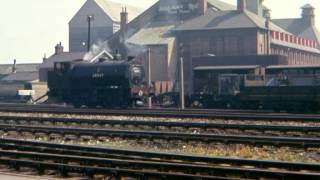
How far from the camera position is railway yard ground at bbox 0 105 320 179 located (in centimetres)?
1059

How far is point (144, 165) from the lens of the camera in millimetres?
11344

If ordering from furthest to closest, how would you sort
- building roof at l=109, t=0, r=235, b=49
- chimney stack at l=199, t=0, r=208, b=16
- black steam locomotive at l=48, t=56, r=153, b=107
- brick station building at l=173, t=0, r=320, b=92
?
chimney stack at l=199, t=0, r=208, b=16 → building roof at l=109, t=0, r=235, b=49 → brick station building at l=173, t=0, r=320, b=92 → black steam locomotive at l=48, t=56, r=153, b=107

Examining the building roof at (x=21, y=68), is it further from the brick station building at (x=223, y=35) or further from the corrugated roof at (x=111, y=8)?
the brick station building at (x=223, y=35)

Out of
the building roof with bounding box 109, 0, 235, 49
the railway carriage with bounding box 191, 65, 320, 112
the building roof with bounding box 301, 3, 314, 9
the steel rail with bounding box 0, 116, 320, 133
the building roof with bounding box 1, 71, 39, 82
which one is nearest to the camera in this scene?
the steel rail with bounding box 0, 116, 320, 133

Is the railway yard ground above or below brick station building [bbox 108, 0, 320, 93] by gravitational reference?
below

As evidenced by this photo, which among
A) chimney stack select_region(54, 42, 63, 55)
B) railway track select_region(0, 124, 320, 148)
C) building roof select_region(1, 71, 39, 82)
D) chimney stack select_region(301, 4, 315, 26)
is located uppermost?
chimney stack select_region(301, 4, 315, 26)

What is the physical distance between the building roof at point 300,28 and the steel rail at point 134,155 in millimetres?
103420

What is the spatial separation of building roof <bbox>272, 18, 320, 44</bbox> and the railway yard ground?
3739 inches

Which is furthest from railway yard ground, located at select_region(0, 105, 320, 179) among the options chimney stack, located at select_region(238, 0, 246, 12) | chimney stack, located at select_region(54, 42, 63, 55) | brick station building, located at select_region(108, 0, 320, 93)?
chimney stack, located at select_region(54, 42, 63, 55)

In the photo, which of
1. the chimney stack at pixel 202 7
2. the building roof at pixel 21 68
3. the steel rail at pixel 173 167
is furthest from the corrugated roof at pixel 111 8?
the steel rail at pixel 173 167

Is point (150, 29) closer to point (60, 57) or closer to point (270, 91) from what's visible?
point (60, 57)

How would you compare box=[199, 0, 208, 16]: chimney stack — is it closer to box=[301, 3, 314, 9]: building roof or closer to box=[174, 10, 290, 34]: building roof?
box=[174, 10, 290, 34]: building roof

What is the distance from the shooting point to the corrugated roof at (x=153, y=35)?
218 ft

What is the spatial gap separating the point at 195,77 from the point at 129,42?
31.5 meters
